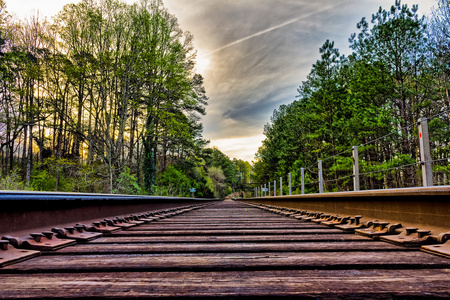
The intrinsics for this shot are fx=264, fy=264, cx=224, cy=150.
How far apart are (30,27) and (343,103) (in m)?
27.6

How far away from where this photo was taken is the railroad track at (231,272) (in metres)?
0.95

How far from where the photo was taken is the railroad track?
95 cm

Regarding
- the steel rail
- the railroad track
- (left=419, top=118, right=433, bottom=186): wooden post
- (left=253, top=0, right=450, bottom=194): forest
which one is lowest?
the railroad track

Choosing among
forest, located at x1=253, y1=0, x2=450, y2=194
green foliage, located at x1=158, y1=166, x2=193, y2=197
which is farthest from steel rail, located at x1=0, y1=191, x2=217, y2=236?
green foliage, located at x1=158, y1=166, x2=193, y2=197

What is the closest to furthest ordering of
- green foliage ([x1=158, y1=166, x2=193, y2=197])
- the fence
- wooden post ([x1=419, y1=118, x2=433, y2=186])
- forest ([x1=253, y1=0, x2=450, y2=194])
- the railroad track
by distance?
the railroad track, wooden post ([x1=419, y1=118, x2=433, y2=186]), the fence, forest ([x1=253, y1=0, x2=450, y2=194]), green foliage ([x1=158, y1=166, x2=193, y2=197])

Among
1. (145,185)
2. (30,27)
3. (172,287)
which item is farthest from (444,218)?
(30,27)

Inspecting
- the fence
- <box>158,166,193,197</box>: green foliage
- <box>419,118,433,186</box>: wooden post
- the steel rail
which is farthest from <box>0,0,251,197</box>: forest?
<box>419,118,433,186</box>: wooden post

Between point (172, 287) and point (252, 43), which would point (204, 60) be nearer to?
point (252, 43)

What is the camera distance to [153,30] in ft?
62.1

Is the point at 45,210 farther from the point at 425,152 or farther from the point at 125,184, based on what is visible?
the point at 125,184

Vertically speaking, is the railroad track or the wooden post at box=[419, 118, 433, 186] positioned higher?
the wooden post at box=[419, 118, 433, 186]

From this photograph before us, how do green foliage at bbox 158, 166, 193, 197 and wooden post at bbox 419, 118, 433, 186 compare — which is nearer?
wooden post at bbox 419, 118, 433, 186

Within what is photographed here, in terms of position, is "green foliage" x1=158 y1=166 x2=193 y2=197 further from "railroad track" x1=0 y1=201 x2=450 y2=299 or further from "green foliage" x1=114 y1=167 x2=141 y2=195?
"railroad track" x1=0 y1=201 x2=450 y2=299

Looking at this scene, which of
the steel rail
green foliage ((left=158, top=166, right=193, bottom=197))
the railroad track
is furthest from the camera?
green foliage ((left=158, top=166, right=193, bottom=197))
